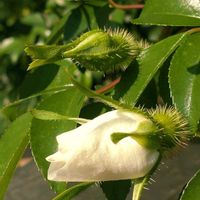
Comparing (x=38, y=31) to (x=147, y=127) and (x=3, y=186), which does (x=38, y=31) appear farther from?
(x=147, y=127)

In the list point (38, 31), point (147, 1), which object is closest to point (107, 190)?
point (147, 1)

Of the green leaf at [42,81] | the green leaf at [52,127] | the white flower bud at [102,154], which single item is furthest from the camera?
the green leaf at [42,81]

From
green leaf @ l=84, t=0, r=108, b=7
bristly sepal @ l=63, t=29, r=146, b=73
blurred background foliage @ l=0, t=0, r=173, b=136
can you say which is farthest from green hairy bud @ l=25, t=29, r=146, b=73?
green leaf @ l=84, t=0, r=108, b=7

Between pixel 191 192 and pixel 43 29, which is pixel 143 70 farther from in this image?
pixel 43 29

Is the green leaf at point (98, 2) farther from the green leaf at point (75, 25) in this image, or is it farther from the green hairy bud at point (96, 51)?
the green hairy bud at point (96, 51)

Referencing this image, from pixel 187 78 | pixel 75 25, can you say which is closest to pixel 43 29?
pixel 75 25

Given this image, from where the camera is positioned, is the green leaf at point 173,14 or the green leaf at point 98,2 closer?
the green leaf at point 173,14

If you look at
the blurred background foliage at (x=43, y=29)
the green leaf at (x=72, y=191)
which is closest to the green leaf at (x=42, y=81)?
the blurred background foliage at (x=43, y=29)
